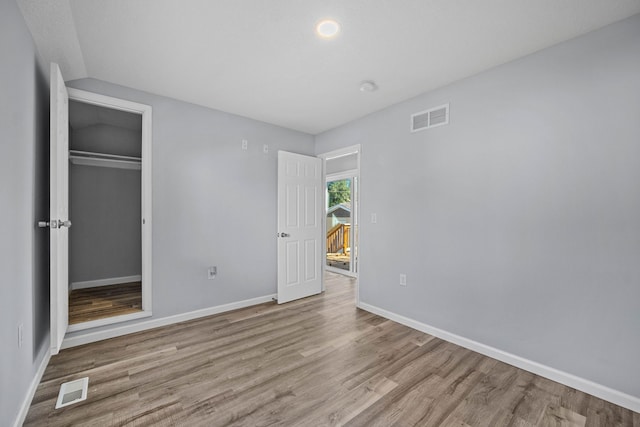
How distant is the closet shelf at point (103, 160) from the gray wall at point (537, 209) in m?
3.99

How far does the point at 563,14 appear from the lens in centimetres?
181

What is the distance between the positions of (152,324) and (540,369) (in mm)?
3622

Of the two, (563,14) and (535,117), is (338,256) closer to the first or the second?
(535,117)

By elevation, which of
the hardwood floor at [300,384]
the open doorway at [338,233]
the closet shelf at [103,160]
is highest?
the closet shelf at [103,160]

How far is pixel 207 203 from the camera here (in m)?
3.39

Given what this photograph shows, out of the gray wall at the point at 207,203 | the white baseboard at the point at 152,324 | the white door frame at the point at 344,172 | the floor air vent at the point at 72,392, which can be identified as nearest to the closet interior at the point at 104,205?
the white baseboard at the point at 152,324

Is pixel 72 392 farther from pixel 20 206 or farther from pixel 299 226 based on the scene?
pixel 299 226

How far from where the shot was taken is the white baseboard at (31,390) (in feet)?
5.31

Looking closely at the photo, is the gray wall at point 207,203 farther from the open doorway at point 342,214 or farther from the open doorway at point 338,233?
the open doorway at point 338,233

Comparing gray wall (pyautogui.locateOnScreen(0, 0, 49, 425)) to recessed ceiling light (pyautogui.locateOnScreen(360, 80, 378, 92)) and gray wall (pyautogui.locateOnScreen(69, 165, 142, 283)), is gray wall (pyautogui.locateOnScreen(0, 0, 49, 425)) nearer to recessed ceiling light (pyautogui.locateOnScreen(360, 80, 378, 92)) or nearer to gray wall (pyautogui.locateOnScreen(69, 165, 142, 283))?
gray wall (pyautogui.locateOnScreen(69, 165, 142, 283))

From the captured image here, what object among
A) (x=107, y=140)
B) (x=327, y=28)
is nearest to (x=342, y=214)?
(x=107, y=140)

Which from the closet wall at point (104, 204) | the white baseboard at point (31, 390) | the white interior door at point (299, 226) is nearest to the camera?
the white baseboard at point (31, 390)

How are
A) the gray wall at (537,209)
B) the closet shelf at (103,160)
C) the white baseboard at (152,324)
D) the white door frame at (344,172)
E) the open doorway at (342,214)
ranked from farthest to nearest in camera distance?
the open doorway at (342,214) < the closet shelf at (103,160) < the white door frame at (344,172) < the white baseboard at (152,324) < the gray wall at (537,209)

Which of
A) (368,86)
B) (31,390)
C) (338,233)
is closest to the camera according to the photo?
(31,390)
